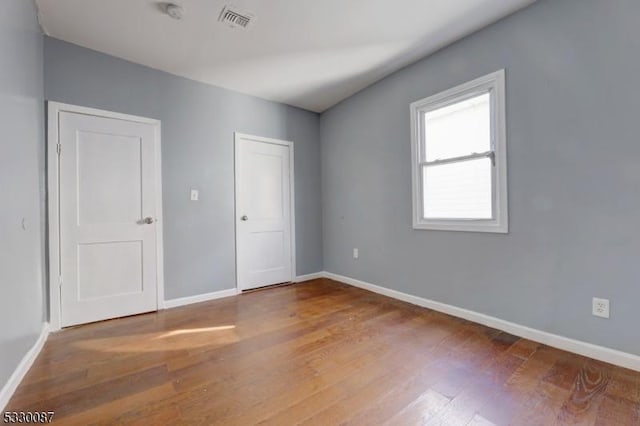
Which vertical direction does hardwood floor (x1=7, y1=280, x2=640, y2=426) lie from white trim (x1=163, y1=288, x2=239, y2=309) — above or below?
below

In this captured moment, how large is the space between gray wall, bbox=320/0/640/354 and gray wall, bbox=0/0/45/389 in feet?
10.1

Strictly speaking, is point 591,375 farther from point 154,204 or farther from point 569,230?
point 154,204

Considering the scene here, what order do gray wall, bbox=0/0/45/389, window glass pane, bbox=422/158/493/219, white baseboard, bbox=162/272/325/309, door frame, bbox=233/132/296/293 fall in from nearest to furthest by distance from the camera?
gray wall, bbox=0/0/45/389, window glass pane, bbox=422/158/493/219, white baseboard, bbox=162/272/325/309, door frame, bbox=233/132/296/293

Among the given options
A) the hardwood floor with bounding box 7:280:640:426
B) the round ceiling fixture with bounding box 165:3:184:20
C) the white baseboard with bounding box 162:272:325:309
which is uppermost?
the round ceiling fixture with bounding box 165:3:184:20

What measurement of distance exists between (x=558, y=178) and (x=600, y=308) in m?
0.90

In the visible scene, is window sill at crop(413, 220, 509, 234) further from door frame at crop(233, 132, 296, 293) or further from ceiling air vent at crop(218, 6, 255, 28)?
ceiling air vent at crop(218, 6, 255, 28)

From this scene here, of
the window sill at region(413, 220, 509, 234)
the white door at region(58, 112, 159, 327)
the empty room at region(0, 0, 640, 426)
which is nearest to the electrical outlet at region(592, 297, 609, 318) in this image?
the empty room at region(0, 0, 640, 426)

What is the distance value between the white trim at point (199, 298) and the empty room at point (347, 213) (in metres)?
0.02

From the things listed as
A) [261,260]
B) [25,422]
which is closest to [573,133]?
[261,260]

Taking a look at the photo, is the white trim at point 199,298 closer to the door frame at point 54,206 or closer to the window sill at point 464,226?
the door frame at point 54,206

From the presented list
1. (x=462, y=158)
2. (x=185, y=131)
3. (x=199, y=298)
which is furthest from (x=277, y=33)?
(x=199, y=298)

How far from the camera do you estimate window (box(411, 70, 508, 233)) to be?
2273mm

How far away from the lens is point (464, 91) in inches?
97.3

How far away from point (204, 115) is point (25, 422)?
289 cm
